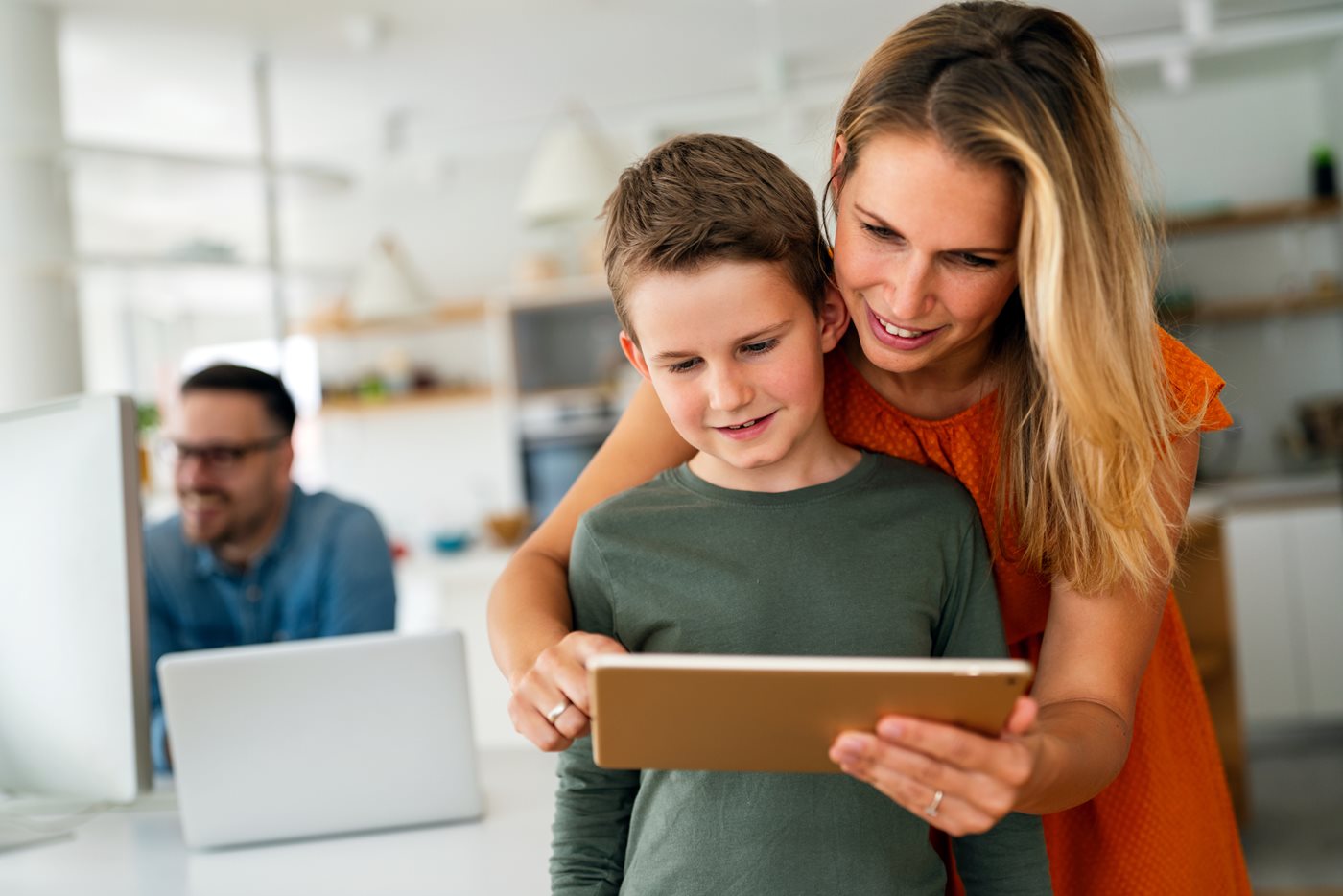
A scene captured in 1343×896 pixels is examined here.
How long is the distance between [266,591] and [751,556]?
1617 mm

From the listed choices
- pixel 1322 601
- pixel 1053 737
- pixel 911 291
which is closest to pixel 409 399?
pixel 1322 601

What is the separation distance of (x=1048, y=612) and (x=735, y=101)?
540 cm

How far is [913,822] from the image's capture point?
1092mm

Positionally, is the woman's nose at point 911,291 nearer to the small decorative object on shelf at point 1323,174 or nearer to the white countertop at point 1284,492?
the white countertop at point 1284,492

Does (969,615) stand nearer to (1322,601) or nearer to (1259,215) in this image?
(1322,601)

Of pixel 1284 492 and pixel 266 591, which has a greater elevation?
pixel 266 591

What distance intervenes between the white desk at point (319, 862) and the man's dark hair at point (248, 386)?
3.44ft

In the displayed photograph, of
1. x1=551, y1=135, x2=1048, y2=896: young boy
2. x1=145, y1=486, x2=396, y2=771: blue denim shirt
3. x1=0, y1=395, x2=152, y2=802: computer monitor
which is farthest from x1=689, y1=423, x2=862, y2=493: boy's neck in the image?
x1=145, y1=486, x2=396, y2=771: blue denim shirt

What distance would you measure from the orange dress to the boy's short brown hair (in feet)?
0.56

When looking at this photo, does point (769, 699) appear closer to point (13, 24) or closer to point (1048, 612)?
point (1048, 612)

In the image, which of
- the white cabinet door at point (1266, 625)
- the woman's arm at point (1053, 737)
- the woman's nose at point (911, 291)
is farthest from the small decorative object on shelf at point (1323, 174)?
the woman's nose at point (911, 291)

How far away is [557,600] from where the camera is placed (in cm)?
120

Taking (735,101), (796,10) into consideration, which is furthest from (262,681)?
(735,101)

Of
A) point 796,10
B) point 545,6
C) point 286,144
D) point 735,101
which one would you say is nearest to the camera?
point 545,6
